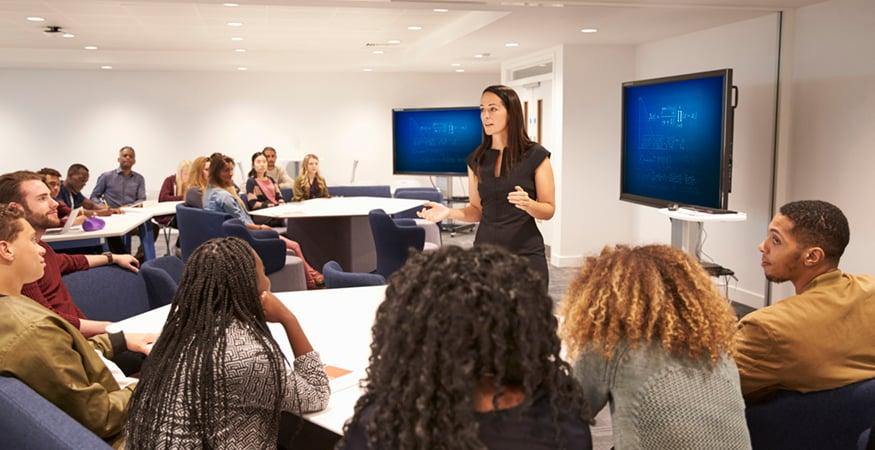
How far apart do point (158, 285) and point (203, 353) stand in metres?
1.55

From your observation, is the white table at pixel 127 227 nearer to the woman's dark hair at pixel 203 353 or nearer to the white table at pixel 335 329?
the white table at pixel 335 329

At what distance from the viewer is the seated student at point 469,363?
1.25 metres

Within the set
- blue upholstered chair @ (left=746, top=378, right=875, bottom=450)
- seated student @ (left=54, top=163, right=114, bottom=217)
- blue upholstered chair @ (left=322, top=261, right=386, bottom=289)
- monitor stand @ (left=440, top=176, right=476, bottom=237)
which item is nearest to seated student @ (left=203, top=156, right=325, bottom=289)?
seated student @ (left=54, top=163, right=114, bottom=217)

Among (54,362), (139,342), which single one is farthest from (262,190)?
(54,362)

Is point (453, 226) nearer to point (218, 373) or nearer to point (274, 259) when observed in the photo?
point (274, 259)

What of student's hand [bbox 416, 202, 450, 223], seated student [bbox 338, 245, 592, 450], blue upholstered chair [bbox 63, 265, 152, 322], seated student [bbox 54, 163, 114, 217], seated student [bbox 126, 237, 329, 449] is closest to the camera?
seated student [bbox 338, 245, 592, 450]

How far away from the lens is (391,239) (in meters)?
5.88

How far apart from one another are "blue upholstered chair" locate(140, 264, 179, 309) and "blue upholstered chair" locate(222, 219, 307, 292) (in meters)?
2.04

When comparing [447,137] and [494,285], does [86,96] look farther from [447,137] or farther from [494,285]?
[494,285]

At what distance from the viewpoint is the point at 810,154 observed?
5.91m

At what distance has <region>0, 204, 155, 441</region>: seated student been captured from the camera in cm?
192

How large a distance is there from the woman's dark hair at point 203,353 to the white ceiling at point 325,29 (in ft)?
13.5

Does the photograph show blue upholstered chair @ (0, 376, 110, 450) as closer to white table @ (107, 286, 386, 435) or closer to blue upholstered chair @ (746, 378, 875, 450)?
white table @ (107, 286, 386, 435)

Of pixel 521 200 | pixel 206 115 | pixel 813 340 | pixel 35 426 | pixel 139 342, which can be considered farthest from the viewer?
pixel 206 115
